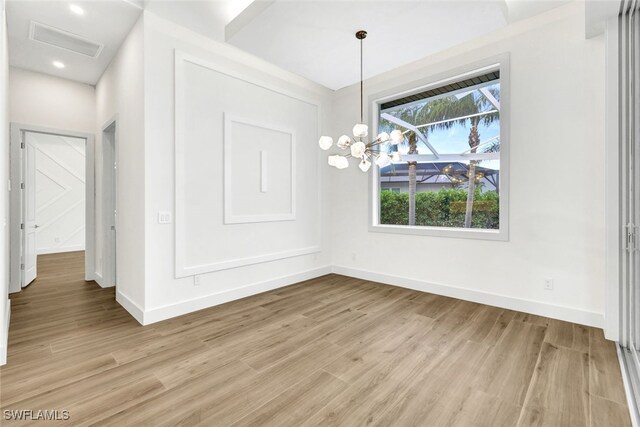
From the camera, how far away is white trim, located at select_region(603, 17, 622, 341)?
2605mm

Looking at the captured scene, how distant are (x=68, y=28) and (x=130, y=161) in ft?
5.19

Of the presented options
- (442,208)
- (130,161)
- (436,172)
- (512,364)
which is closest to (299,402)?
(512,364)

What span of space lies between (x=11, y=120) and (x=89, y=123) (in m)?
0.86

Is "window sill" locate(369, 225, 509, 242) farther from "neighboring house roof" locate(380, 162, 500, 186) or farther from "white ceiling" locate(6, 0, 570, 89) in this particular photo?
"white ceiling" locate(6, 0, 570, 89)

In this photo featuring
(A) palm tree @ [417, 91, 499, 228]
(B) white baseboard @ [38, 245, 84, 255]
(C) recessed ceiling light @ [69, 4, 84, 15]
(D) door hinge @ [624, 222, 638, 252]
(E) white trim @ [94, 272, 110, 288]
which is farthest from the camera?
(B) white baseboard @ [38, 245, 84, 255]

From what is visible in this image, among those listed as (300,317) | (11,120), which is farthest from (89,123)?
(300,317)

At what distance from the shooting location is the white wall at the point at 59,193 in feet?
24.6

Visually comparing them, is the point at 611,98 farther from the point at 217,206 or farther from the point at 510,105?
the point at 217,206

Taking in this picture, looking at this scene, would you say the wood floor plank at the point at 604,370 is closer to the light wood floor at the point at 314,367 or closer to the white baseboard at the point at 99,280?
the light wood floor at the point at 314,367

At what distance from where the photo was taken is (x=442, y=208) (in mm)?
4238

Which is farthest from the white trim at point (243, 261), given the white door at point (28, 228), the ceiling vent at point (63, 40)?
the white door at point (28, 228)

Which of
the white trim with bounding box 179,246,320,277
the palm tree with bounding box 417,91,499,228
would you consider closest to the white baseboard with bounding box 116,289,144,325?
the white trim with bounding box 179,246,320,277

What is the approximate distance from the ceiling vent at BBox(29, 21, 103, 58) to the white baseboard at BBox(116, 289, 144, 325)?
304 cm

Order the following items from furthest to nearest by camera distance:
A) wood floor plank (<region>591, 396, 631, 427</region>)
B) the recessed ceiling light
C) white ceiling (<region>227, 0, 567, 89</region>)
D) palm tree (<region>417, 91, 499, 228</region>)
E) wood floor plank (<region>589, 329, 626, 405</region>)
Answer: palm tree (<region>417, 91, 499, 228</region>)
the recessed ceiling light
white ceiling (<region>227, 0, 567, 89</region>)
wood floor plank (<region>589, 329, 626, 405</region>)
wood floor plank (<region>591, 396, 631, 427</region>)
